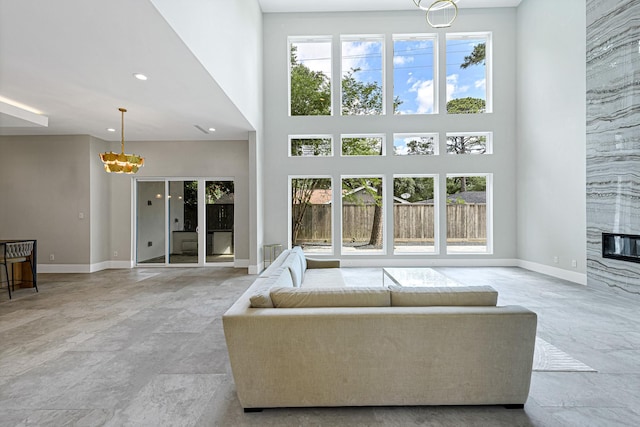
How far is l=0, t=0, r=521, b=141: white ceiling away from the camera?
261cm

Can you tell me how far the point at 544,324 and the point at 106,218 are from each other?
831 centimetres

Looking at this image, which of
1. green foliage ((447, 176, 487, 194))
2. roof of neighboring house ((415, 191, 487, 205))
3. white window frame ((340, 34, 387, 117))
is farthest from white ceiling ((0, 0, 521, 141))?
roof of neighboring house ((415, 191, 487, 205))

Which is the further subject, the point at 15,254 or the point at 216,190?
the point at 216,190

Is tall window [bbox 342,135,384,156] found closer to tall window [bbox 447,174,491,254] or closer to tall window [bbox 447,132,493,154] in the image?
tall window [bbox 447,132,493,154]

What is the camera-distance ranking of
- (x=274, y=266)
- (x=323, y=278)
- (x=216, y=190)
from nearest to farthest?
1. (x=274, y=266)
2. (x=323, y=278)
3. (x=216, y=190)

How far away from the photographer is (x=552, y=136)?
610 cm

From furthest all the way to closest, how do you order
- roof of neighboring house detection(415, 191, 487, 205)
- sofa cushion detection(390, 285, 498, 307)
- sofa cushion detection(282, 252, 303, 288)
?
roof of neighboring house detection(415, 191, 487, 205)
sofa cushion detection(282, 252, 303, 288)
sofa cushion detection(390, 285, 498, 307)

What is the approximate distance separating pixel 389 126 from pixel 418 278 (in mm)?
4134

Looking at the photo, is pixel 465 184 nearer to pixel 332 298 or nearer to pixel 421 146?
pixel 421 146

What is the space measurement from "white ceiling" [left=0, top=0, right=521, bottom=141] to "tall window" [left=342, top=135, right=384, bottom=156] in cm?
238

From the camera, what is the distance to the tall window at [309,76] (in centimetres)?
Result: 759

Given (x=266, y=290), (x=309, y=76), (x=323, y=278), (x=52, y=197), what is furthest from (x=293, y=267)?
(x=52, y=197)

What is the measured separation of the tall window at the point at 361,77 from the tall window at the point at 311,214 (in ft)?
6.23

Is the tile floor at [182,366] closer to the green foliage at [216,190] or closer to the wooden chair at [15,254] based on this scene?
the wooden chair at [15,254]
